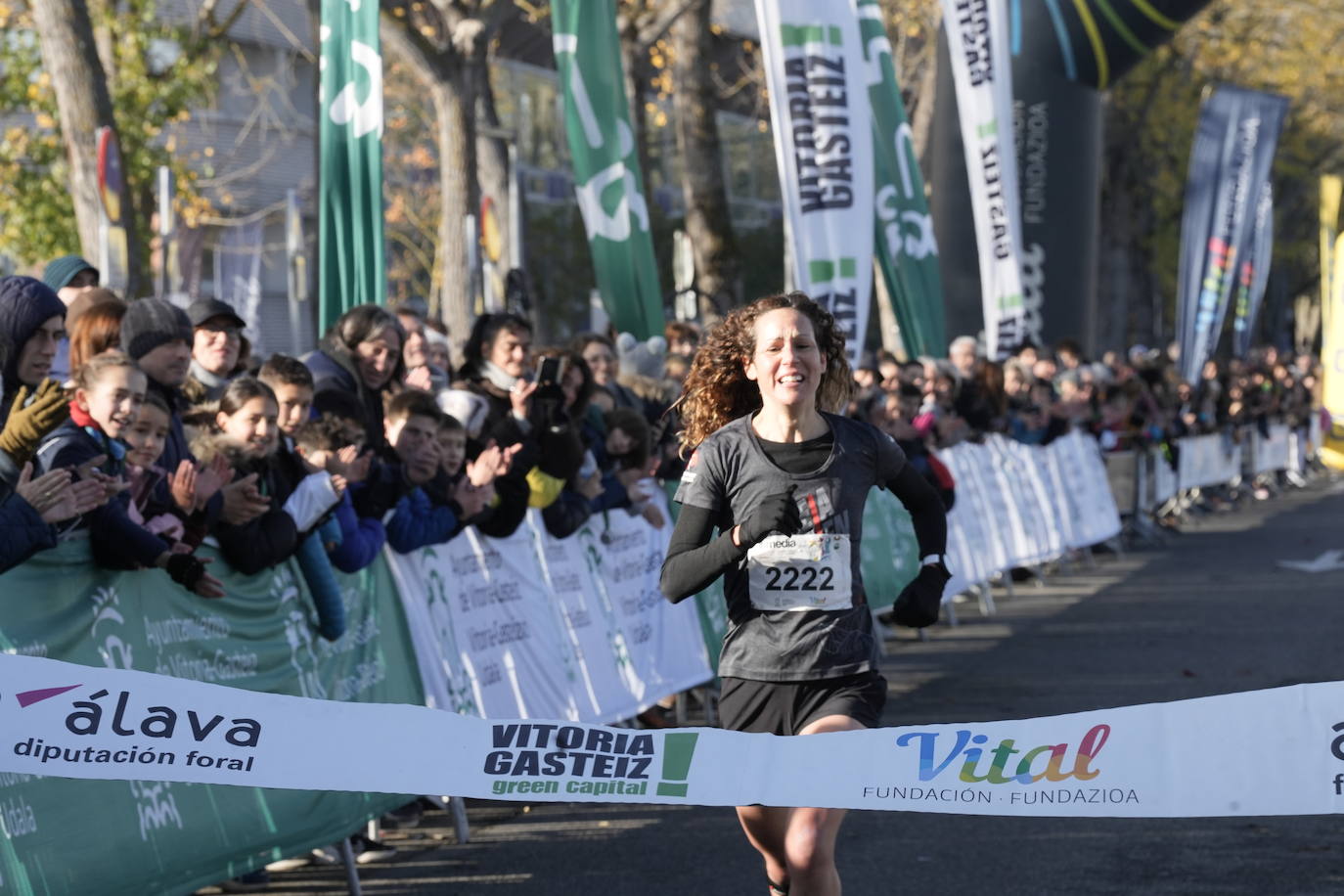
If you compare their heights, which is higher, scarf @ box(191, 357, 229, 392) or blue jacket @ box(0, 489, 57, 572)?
scarf @ box(191, 357, 229, 392)

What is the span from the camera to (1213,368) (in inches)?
1156

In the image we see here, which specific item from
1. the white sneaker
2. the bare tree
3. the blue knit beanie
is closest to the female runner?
the white sneaker

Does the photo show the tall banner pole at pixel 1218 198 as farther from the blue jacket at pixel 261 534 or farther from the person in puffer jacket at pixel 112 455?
the person in puffer jacket at pixel 112 455

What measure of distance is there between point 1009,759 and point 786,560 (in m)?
0.85

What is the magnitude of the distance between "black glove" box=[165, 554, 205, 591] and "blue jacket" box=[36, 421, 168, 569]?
9cm

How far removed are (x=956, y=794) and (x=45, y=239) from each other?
22793 millimetres

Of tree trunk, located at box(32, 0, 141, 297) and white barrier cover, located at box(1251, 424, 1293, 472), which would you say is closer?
tree trunk, located at box(32, 0, 141, 297)

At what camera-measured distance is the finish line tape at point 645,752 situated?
4.50m

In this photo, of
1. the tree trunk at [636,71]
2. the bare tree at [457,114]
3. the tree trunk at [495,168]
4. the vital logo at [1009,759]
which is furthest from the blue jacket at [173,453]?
the tree trunk at [495,168]

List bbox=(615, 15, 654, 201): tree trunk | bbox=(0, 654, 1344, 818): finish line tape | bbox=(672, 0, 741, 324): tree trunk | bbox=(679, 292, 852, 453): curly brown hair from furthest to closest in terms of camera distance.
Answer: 1. bbox=(615, 15, 654, 201): tree trunk
2. bbox=(672, 0, 741, 324): tree trunk
3. bbox=(679, 292, 852, 453): curly brown hair
4. bbox=(0, 654, 1344, 818): finish line tape

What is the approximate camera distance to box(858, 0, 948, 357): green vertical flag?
622 inches

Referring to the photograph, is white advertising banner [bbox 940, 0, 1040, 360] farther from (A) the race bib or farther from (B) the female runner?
(A) the race bib

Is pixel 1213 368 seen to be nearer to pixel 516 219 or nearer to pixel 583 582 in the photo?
pixel 516 219

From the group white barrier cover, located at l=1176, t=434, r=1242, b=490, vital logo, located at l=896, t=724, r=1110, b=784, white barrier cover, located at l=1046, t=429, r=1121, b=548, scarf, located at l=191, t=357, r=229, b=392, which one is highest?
scarf, located at l=191, t=357, r=229, b=392
